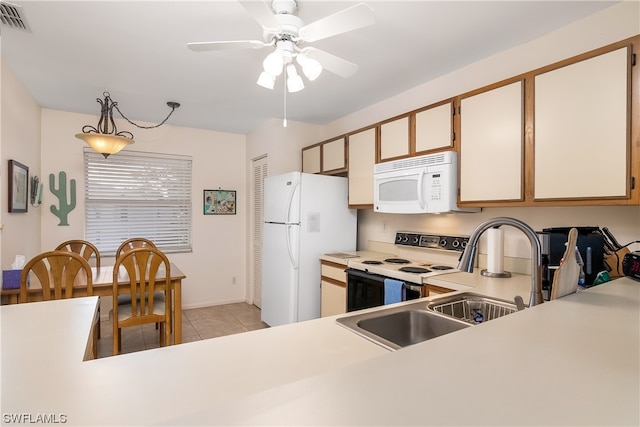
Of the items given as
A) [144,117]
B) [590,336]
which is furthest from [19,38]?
[590,336]

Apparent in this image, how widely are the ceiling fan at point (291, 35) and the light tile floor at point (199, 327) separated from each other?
2.68m

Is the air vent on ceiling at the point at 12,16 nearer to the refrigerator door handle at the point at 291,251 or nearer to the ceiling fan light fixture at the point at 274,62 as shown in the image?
the ceiling fan light fixture at the point at 274,62

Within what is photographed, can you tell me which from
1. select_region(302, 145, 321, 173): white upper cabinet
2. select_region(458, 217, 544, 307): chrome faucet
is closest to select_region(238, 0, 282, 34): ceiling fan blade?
select_region(458, 217, 544, 307): chrome faucet

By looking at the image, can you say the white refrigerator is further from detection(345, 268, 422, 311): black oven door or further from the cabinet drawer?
detection(345, 268, 422, 311): black oven door

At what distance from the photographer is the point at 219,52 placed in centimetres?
237

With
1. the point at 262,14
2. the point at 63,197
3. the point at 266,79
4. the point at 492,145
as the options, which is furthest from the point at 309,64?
the point at 63,197

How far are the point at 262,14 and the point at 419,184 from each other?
158cm

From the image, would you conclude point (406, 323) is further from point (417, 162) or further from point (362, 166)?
point (362, 166)

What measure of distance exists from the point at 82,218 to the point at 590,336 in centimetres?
452

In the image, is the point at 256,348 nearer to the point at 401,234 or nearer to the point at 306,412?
the point at 306,412

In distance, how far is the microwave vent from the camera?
2.34 meters

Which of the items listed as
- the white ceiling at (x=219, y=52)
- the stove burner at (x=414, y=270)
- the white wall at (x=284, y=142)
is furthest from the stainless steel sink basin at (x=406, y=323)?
the white wall at (x=284, y=142)

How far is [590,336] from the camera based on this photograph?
2.76 feet

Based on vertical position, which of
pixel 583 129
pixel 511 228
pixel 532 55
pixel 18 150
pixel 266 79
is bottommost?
pixel 511 228
